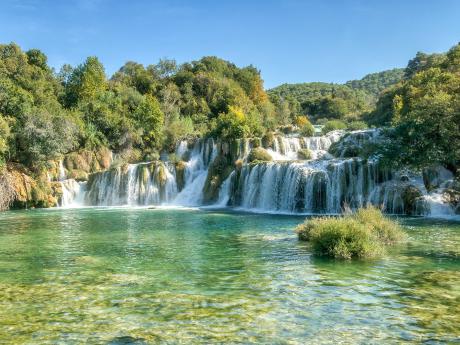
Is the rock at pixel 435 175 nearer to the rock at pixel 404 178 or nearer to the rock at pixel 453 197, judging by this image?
the rock at pixel 404 178

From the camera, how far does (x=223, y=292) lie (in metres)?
9.59

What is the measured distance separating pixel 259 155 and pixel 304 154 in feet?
15.5

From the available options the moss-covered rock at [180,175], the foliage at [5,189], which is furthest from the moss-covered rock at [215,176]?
the foliage at [5,189]

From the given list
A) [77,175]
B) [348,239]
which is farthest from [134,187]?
[348,239]

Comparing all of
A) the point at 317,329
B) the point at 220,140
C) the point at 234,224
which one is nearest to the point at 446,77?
the point at 220,140

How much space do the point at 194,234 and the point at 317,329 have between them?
11.9 metres

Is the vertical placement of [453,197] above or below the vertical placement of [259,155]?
below

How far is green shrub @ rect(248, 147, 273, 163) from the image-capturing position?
35812 mm

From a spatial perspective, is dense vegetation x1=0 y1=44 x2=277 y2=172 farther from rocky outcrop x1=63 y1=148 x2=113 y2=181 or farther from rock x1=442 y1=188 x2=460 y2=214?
rock x1=442 y1=188 x2=460 y2=214

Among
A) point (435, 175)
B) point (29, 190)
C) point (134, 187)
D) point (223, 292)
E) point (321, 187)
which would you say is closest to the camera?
point (223, 292)

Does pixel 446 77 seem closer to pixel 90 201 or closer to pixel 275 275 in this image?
pixel 90 201

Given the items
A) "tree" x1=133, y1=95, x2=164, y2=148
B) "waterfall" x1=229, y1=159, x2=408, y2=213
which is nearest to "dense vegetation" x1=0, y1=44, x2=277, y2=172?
"tree" x1=133, y1=95, x2=164, y2=148

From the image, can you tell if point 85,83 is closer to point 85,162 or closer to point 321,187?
point 85,162

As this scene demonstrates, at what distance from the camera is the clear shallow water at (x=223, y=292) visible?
722cm
